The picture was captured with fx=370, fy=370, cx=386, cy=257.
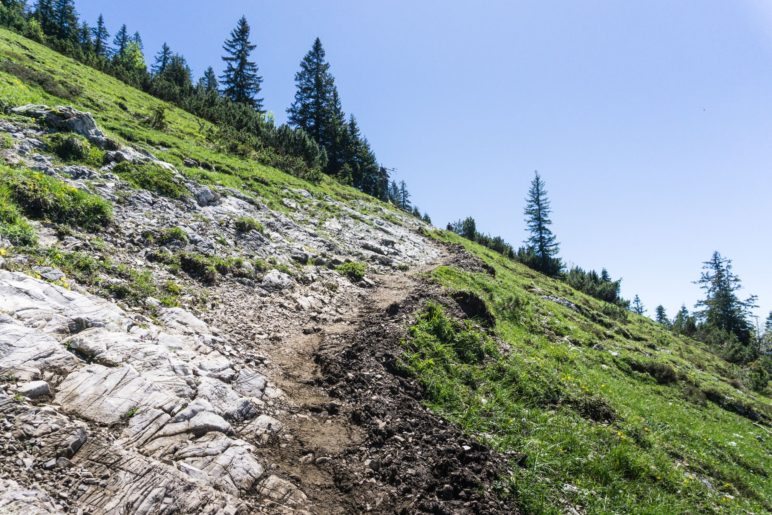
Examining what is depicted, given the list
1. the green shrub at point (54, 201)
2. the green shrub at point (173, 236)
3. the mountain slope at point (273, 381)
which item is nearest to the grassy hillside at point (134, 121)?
the mountain slope at point (273, 381)

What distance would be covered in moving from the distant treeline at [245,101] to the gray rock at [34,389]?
29460 mm

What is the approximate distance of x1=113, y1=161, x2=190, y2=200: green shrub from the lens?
52.4 ft

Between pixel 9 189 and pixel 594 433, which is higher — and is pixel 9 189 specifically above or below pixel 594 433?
above

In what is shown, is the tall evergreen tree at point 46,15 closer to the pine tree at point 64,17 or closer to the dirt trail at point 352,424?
the pine tree at point 64,17

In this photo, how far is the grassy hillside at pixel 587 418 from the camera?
786cm

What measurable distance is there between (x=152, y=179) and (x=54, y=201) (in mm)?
5692

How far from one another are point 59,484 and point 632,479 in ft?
34.5

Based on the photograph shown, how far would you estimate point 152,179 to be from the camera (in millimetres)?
16516

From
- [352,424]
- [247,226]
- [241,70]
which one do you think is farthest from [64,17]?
[352,424]

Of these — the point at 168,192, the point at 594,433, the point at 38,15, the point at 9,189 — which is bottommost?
the point at 594,433

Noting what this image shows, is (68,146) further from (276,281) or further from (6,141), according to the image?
(276,281)

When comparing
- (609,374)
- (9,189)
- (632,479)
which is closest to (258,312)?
(9,189)

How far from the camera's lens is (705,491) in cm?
916

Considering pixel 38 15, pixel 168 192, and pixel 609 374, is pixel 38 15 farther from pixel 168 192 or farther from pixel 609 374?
pixel 609 374
